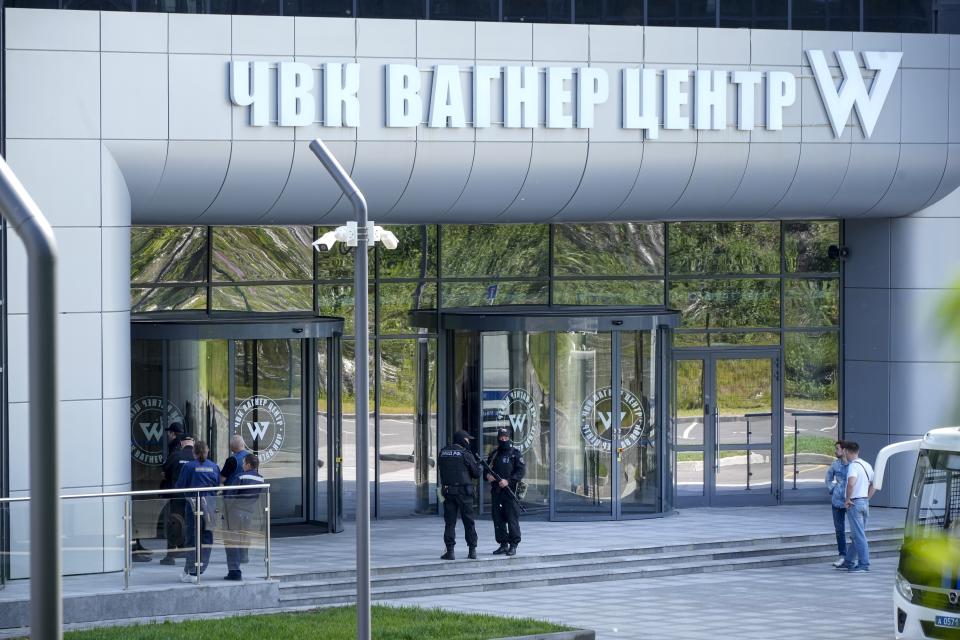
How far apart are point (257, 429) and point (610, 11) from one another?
22.2 feet

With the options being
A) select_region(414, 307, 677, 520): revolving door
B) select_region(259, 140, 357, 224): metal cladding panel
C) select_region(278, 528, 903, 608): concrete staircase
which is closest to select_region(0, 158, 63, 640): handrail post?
select_region(278, 528, 903, 608): concrete staircase

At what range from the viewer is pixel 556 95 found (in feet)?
60.2

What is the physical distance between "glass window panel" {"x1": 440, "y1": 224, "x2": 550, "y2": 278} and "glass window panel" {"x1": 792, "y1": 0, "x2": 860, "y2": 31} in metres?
4.37

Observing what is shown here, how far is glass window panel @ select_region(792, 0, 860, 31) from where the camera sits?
20.0m

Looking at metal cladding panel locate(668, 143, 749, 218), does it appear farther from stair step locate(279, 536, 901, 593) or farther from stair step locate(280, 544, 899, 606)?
stair step locate(280, 544, 899, 606)

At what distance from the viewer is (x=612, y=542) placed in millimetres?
18531

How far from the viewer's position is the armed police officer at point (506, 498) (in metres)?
17.4

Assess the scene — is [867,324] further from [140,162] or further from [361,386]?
[361,386]

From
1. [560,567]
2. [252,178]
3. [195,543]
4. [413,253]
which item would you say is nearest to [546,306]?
[413,253]

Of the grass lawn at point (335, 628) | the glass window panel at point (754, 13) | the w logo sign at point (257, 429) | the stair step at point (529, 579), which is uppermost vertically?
the glass window panel at point (754, 13)

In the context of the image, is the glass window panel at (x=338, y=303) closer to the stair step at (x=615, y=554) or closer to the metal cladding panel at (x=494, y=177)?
the metal cladding panel at (x=494, y=177)

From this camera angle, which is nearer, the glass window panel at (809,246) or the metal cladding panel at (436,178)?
the metal cladding panel at (436,178)

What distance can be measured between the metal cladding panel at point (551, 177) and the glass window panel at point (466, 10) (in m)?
1.72

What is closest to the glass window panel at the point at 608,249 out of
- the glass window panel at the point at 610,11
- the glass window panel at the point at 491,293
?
the glass window panel at the point at 491,293
